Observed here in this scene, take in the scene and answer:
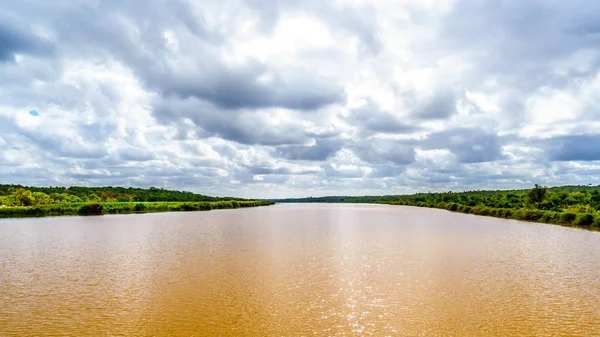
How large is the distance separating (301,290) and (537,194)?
6490cm

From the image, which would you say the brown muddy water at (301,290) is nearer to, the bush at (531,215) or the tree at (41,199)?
the bush at (531,215)

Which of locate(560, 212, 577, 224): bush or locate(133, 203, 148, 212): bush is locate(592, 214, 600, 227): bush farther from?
locate(133, 203, 148, 212): bush

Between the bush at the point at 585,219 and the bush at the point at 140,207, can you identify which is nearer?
the bush at the point at 585,219

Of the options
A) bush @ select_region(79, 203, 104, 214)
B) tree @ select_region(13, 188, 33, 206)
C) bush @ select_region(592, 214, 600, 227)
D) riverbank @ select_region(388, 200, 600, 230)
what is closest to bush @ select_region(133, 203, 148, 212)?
bush @ select_region(79, 203, 104, 214)

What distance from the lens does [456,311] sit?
1367 centimetres

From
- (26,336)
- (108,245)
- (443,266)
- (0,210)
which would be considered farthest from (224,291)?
(0,210)

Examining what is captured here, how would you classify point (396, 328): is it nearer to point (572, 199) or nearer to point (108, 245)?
point (108, 245)

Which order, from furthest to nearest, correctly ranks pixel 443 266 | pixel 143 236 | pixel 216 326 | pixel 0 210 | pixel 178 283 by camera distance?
pixel 0 210 < pixel 143 236 < pixel 443 266 < pixel 178 283 < pixel 216 326

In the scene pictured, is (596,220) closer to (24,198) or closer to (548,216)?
(548,216)

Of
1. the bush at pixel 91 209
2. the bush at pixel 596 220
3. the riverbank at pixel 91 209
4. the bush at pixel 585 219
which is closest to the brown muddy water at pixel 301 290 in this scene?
the bush at pixel 596 220

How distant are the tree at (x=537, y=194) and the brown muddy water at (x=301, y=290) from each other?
41897mm

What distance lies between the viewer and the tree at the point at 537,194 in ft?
218

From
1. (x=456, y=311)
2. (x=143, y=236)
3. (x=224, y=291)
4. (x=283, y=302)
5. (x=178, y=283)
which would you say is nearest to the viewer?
(x=456, y=311)

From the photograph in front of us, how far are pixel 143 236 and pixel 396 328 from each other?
31.0 meters
